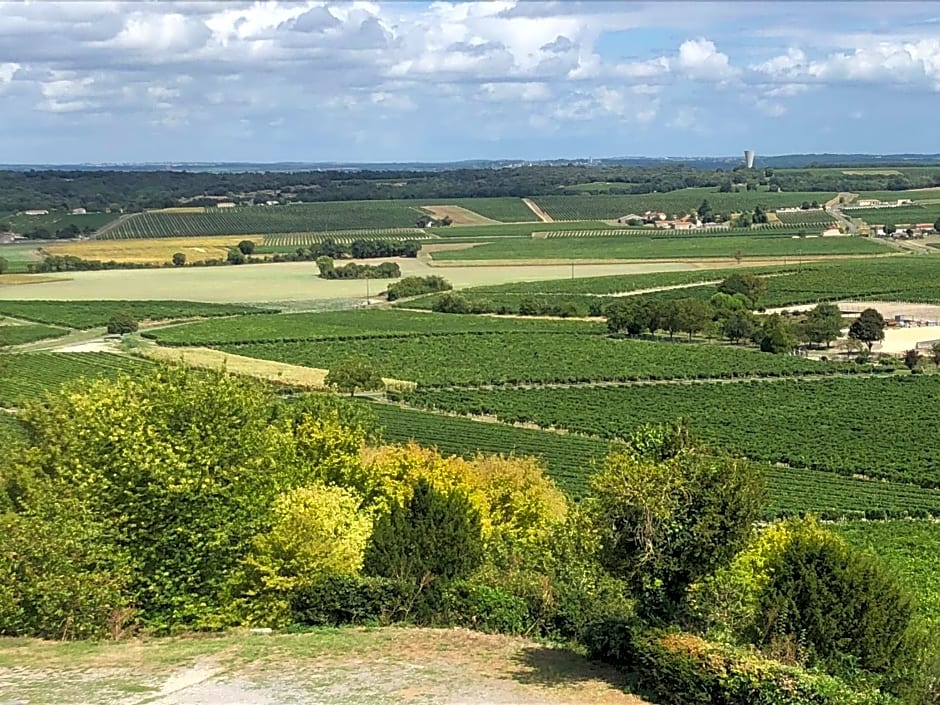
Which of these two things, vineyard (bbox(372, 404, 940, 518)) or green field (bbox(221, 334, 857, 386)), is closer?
vineyard (bbox(372, 404, 940, 518))

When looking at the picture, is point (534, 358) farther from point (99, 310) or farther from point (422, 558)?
point (422, 558)

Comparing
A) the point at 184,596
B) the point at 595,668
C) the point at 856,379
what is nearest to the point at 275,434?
the point at 184,596

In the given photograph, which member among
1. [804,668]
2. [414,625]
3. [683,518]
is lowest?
[414,625]

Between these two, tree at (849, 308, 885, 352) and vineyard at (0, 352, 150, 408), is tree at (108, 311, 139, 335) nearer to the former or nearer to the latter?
vineyard at (0, 352, 150, 408)

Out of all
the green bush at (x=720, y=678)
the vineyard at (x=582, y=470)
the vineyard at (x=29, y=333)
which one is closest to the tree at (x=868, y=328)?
the vineyard at (x=582, y=470)

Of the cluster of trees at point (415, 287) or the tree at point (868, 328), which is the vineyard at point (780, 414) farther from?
the cluster of trees at point (415, 287)

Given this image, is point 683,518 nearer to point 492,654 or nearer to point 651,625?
point 651,625

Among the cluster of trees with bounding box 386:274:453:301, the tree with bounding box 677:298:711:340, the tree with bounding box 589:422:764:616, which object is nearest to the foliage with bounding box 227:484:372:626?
the tree with bounding box 589:422:764:616
